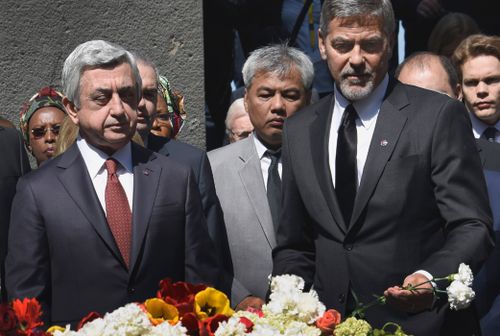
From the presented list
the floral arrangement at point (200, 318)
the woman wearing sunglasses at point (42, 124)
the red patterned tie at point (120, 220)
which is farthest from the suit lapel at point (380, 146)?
the woman wearing sunglasses at point (42, 124)

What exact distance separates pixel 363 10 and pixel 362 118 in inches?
15.5

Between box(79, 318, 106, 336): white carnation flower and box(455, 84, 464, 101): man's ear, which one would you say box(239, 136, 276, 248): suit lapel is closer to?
box(455, 84, 464, 101): man's ear

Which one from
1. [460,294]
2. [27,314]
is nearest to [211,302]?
[27,314]

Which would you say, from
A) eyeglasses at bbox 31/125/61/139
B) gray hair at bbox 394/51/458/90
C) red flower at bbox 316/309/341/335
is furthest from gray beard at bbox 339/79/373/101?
eyeglasses at bbox 31/125/61/139

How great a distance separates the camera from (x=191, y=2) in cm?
705

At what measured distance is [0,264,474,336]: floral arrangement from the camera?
10.1 ft

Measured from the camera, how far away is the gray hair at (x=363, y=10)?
4410 mm

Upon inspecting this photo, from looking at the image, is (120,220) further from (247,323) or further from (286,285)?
(247,323)

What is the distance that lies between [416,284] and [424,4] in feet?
14.1

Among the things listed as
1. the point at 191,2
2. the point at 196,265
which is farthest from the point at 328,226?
the point at 191,2

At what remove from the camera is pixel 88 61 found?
453 cm

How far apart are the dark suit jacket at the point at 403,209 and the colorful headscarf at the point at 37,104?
7.34ft

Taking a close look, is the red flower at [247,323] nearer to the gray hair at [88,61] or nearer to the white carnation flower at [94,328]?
the white carnation flower at [94,328]

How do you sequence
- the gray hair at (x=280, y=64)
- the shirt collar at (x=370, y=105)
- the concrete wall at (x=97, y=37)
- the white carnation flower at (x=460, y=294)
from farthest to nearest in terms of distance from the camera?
1. the concrete wall at (x=97, y=37)
2. the gray hair at (x=280, y=64)
3. the shirt collar at (x=370, y=105)
4. the white carnation flower at (x=460, y=294)
